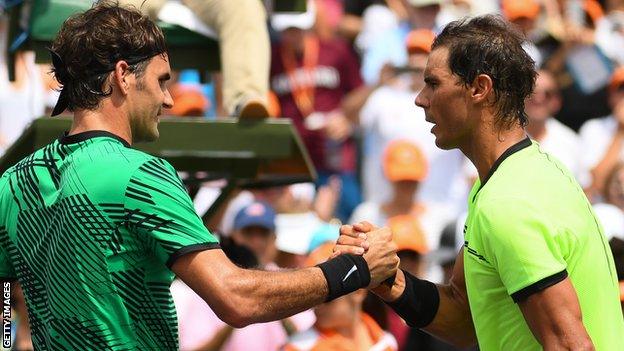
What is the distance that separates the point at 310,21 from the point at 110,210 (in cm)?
678

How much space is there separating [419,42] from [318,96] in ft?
3.71

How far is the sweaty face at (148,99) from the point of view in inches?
173

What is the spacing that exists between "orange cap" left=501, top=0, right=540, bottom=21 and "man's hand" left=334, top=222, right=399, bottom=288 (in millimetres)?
5605

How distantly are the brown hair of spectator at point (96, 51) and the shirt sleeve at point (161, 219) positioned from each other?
369 millimetres

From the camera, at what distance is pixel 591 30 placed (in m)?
10.9

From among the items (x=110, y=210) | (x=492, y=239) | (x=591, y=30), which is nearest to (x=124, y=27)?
(x=110, y=210)

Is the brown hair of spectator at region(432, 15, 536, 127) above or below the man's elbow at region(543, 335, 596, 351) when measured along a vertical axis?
above

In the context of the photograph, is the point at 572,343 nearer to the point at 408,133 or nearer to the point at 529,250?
the point at 529,250

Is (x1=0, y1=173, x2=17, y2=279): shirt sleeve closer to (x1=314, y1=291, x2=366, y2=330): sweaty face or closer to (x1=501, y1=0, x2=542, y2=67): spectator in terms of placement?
(x1=314, y1=291, x2=366, y2=330): sweaty face

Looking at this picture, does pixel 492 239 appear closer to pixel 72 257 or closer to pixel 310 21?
pixel 72 257

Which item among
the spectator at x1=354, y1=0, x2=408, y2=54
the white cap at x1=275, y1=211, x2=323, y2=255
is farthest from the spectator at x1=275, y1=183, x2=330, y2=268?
the spectator at x1=354, y1=0, x2=408, y2=54

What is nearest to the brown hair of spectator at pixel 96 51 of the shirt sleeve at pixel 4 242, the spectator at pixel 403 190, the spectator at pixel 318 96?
the shirt sleeve at pixel 4 242

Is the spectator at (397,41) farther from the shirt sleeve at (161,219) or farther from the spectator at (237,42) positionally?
the shirt sleeve at (161,219)

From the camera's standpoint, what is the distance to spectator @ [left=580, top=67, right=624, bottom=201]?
9621 millimetres
